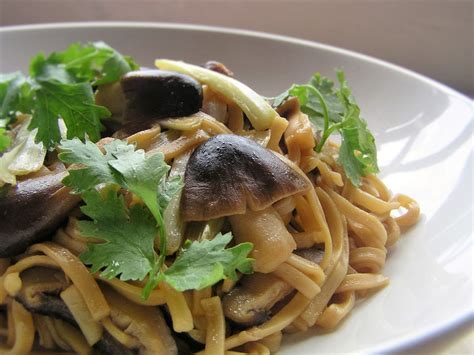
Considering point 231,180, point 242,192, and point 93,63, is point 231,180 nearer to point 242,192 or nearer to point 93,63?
point 242,192

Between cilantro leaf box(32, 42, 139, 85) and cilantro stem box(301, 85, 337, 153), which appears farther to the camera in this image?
cilantro leaf box(32, 42, 139, 85)

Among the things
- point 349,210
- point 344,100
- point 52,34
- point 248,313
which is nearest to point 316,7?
point 52,34

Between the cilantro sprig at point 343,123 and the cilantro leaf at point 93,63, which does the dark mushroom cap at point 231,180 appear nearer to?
the cilantro sprig at point 343,123

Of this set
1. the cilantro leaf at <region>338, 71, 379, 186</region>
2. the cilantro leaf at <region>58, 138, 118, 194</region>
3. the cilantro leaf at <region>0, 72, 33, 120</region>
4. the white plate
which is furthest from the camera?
the cilantro leaf at <region>0, 72, 33, 120</region>

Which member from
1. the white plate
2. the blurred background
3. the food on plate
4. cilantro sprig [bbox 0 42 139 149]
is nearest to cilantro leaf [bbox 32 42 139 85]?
cilantro sprig [bbox 0 42 139 149]

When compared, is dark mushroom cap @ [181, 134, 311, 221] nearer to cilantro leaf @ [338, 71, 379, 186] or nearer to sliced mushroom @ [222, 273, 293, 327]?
sliced mushroom @ [222, 273, 293, 327]

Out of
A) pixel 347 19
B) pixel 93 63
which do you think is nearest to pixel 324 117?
pixel 93 63

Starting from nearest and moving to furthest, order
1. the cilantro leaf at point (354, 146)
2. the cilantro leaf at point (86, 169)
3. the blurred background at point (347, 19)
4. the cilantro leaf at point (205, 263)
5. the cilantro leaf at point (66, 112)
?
1. the cilantro leaf at point (205, 263)
2. the cilantro leaf at point (86, 169)
3. the cilantro leaf at point (66, 112)
4. the cilantro leaf at point (354, 146)
5. the blurred background at point (347, 19)

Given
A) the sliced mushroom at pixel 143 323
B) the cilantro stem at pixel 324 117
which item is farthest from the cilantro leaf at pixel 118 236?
the cilantro stem at pixel 324 117
